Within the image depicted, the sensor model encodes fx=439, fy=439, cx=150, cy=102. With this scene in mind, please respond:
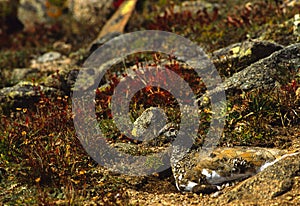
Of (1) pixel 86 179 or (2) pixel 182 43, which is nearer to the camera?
(1) pixel 86 179

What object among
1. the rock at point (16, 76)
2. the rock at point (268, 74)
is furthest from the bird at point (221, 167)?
the rock at point (16, 76)

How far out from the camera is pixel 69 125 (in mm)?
6344

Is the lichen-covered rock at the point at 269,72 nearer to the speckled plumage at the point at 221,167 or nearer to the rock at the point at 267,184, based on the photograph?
the speckled plumage at the point at 221,167

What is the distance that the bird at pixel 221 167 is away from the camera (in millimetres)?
5086

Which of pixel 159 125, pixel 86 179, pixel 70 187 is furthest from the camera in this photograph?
pixel 159 125

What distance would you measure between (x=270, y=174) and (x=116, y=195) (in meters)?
1.73

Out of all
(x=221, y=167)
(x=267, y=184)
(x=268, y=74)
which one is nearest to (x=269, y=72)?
(x=268, y=74)

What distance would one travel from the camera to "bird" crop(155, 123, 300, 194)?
5086 millimetres

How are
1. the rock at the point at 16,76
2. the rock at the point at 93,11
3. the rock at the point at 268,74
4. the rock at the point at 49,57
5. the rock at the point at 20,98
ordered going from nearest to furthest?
the rock at the point at 268,74
the rock at the point at 20,98
the rock at the point at 16,76
the rock at the point at 49,57
the rock at the point at 93,11

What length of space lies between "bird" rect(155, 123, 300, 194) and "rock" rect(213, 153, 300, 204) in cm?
19

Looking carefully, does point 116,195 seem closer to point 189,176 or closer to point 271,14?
point 189,176

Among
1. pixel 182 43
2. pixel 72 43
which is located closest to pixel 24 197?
pixel 182 43

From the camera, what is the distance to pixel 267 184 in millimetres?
4715

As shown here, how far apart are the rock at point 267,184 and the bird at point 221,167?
193mm
